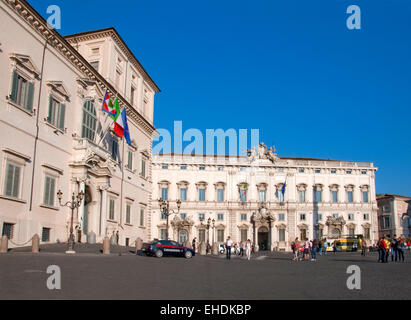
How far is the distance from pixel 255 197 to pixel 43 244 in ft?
150

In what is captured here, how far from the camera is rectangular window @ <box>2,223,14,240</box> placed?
2066cm

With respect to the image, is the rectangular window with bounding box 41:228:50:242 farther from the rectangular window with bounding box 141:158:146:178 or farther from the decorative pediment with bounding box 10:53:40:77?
the rectangular window with bounding box 141:158:146:178

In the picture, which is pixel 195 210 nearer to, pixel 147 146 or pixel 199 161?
pixel 199 161

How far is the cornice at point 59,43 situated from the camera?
2216 centimetres

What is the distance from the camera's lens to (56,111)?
25.6 meters

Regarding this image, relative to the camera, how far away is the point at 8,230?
21.0 meters

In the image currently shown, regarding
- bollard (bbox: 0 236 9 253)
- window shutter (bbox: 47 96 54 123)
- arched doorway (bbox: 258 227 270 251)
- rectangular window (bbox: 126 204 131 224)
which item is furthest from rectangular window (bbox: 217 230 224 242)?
bollard (bbox: 0 236 9 253)

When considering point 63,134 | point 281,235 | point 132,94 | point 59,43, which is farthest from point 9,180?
point 281,235

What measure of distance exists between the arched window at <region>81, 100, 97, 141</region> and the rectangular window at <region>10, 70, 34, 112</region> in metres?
5.84

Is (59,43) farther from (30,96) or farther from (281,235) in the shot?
(281,235)

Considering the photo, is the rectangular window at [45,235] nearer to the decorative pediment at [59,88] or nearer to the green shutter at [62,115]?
the green shutter at [62,115]

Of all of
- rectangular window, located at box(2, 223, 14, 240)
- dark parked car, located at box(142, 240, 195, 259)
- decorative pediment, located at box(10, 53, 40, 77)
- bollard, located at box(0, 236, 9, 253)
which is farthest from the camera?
dark parked car, located at box(142, 240, 195, 259)

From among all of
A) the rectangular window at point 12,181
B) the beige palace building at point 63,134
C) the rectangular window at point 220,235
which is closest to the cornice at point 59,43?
the beige palace building at point 63,134

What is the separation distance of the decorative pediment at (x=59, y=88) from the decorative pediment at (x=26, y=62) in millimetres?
1285
